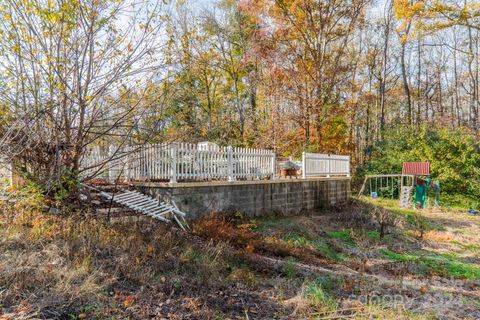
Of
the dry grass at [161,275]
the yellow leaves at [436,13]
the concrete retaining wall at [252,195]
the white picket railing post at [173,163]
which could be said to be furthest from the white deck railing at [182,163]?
the yellow leaves at [436,13]

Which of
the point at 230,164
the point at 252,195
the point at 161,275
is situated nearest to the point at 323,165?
the point at 252,195

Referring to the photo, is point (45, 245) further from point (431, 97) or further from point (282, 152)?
point (431, 97)

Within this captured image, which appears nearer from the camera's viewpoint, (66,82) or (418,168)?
(66,82)

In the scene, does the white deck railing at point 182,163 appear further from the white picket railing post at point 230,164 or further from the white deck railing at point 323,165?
the white deck railing at point 323,165

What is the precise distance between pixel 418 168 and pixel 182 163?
1136 cm

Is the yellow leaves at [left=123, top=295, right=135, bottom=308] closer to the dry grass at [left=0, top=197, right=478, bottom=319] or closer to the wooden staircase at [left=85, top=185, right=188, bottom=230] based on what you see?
the dry grass at [left=0, top=197, right=478, bottom=319]

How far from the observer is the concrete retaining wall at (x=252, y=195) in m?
7.54

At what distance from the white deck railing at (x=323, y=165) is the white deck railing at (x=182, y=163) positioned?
2.60 metres

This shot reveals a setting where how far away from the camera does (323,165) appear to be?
12508 mm

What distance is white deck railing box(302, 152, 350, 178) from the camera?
37.6ft

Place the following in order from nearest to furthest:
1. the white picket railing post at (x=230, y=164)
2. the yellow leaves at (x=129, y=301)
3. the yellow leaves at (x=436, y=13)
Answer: the yellow leaves at (x=129, y=301) → the white picket railing post at (x=230, y=164) → the yellow leaves at (x=436, y=13)

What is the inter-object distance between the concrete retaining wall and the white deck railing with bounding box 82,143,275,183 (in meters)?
0.28

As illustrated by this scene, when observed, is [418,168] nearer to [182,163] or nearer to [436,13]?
[436,13]

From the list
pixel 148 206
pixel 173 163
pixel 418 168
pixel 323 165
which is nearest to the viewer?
pixel 148 206
